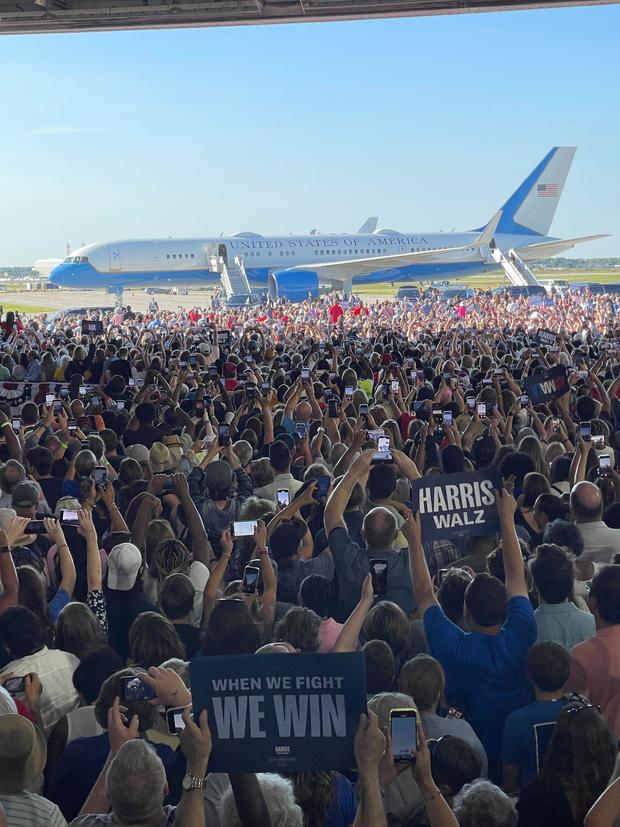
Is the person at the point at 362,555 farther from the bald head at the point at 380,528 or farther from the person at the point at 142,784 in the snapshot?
the person at the point at 142,784

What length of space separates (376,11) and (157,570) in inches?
639

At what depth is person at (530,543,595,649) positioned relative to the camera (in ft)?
15.6

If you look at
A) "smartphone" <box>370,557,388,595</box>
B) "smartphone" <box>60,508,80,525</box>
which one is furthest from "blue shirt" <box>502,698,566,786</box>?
"smartphone" <box>60,508,80,525</box>

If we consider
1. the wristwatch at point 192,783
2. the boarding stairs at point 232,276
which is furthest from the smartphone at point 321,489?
the boarding stairs at point 232,276

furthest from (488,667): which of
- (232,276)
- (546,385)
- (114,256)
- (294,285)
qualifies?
(114,256)

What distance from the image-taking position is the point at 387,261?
58.5 m

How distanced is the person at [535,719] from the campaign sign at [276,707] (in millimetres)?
1244

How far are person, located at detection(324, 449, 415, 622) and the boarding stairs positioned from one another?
47731mm

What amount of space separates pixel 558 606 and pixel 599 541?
1355 mm

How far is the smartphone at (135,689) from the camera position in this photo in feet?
11.4

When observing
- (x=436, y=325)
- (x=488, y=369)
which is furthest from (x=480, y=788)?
(x=436, y=325)

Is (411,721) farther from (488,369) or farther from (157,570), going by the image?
(488,369)

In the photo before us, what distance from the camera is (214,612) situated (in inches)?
180

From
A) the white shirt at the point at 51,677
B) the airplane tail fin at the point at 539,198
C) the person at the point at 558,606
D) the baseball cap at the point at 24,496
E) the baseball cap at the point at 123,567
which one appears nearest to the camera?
the white shirt at the point at 51,677
